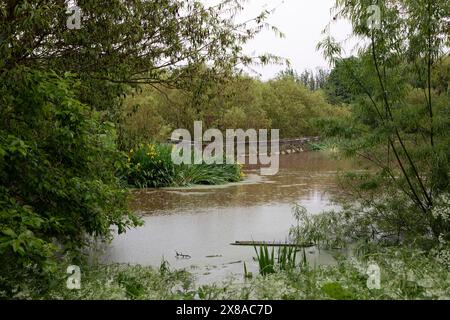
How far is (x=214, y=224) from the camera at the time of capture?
336 inches

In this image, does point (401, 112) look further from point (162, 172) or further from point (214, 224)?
point (162, 172)

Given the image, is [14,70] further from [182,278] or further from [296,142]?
[296,142]

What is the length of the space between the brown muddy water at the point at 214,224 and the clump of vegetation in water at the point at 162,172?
0.70m

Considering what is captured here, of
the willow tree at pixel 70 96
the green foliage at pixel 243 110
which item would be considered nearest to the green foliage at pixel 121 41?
the willow tree at pixel 70 96

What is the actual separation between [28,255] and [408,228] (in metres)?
4.69

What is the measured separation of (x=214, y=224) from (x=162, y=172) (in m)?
5.40

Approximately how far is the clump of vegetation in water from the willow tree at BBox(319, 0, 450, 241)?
7.09m

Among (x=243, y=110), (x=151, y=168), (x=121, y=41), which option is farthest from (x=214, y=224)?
(x=243, y=110)

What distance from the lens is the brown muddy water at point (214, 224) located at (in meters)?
6.37

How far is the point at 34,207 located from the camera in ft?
15.7

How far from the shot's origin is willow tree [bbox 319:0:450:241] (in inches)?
250

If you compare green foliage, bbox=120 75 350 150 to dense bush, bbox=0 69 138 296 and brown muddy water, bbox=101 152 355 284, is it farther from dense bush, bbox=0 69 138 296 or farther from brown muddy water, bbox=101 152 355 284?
dense bush, bbox=0 69 138 296

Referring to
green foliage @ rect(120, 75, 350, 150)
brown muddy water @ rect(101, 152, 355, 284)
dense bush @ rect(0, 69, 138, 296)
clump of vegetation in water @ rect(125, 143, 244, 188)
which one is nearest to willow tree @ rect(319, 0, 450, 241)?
brown muddy water @ rect(101, 152, 355, 284)

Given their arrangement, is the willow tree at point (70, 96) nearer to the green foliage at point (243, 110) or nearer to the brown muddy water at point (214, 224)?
the brown muddy water at point (214, 224)
